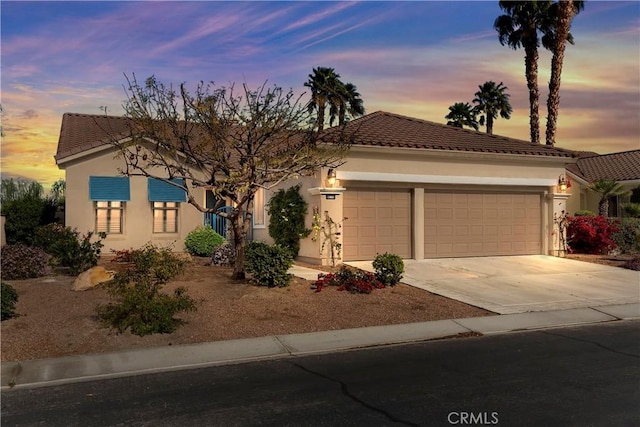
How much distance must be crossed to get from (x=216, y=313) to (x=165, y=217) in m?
10.7

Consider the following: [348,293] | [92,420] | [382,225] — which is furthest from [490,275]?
[92,420]

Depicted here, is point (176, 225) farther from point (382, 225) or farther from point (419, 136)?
point (419, 136)

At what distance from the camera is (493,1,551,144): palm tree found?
3152 cm

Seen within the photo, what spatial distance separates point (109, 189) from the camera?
1800cm

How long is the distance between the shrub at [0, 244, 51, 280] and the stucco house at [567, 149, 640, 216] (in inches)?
920

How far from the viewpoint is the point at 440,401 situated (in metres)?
5.27

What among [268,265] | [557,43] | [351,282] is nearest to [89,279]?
[268,265]

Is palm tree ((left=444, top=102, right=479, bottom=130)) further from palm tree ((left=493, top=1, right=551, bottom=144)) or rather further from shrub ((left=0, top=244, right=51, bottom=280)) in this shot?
shrub ((left=0, top=244, right=51, bottom=280))

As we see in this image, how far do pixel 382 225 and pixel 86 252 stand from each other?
827cm

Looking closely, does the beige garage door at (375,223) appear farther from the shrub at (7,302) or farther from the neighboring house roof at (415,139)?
the shrub at (7,302)

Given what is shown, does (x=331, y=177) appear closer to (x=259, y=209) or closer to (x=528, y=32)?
A: (x=259, y=209)

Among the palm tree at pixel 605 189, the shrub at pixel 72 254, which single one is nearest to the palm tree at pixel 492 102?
the palm tree at pixel 605 189

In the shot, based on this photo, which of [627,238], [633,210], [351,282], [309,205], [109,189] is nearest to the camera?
[351,282]

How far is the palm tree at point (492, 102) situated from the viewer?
43875 mm
